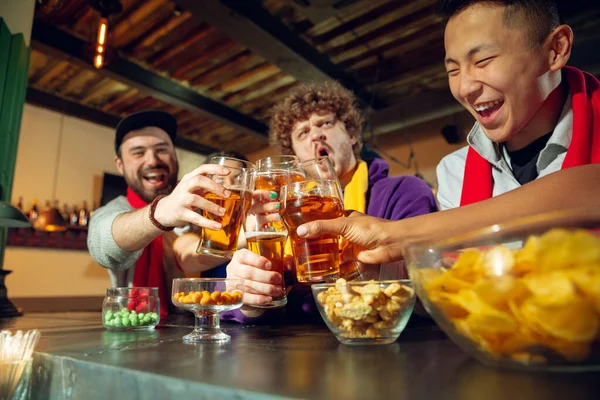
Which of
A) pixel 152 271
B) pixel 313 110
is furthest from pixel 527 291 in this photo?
pixel 152 271

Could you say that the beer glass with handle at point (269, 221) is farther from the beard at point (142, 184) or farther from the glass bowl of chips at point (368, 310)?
the beard at point (142, 184)

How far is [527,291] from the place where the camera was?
14.4 inches

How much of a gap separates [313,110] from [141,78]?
2545 millimetres

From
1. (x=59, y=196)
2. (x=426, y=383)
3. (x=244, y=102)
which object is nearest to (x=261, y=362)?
(x=426, y=383)

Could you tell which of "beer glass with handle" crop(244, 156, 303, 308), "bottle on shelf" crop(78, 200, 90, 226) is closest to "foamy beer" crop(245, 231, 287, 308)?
"beer glass with handle" crop(244, 156, 303, 308)

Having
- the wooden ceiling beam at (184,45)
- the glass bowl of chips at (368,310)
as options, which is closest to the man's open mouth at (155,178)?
the wooden ceiling beam at (184,45)

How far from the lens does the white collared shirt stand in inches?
44.2

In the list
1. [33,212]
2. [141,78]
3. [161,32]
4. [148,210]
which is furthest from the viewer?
[33,212]

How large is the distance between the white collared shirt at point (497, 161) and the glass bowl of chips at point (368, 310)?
2.45ft

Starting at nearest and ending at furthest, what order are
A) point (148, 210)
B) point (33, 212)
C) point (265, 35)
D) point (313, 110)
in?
Answer: 1. point (148, 210)
2. point (313, 110)
3. point (265, 35)
4. point (33, 212)

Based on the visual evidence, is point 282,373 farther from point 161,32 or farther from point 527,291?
point 161,32

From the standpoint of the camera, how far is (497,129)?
1.09m

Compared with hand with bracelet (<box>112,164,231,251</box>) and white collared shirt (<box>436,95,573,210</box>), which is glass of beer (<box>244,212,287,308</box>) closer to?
hand with bracelet (<box>112,164,231,251</box>)

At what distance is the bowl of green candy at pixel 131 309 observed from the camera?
0.96m
